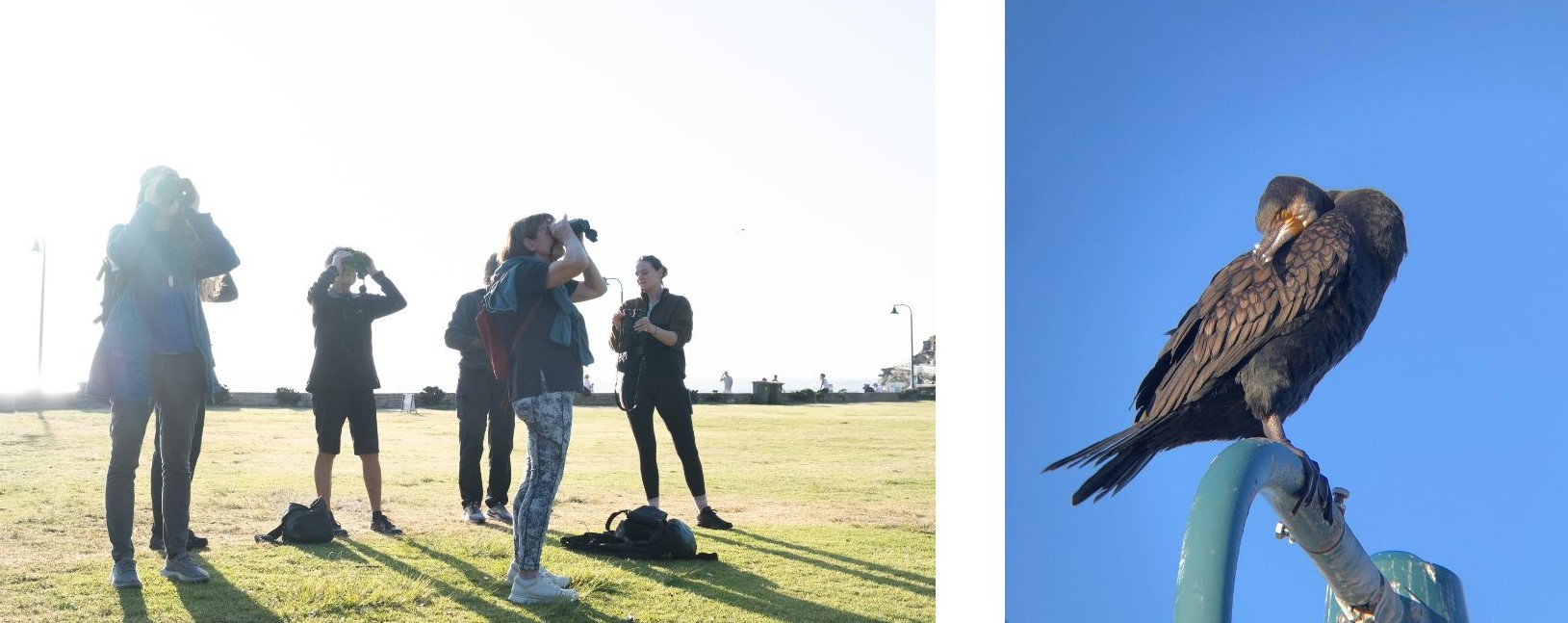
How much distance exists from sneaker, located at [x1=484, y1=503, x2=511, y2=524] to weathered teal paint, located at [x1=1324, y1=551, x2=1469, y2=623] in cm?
440

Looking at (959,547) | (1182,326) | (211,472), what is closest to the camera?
(1182,326)

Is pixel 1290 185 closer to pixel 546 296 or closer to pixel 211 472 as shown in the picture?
pixel 546 296

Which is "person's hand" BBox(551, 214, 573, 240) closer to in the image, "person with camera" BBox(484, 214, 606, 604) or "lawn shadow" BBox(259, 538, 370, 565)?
"person with camera" BBox(484, 214, 606, 604)

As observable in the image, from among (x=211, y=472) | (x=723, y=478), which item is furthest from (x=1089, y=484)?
(x=211, y=472)

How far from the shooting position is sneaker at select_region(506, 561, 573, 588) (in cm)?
321

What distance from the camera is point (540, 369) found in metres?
3.08

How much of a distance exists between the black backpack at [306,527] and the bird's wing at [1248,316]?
3.00m

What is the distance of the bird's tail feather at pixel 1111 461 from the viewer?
2173mm

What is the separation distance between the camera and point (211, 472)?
6484 mm

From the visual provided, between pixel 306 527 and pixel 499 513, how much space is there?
1.01 m

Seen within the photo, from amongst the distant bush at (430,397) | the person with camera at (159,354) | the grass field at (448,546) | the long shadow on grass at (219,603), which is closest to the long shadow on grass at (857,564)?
the grass field at (448,546)

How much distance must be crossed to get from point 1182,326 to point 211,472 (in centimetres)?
572

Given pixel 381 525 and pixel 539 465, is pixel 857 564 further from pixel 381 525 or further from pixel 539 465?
pixel 381 525

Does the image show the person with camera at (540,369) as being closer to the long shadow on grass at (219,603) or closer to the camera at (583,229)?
the camera at (583,229)
